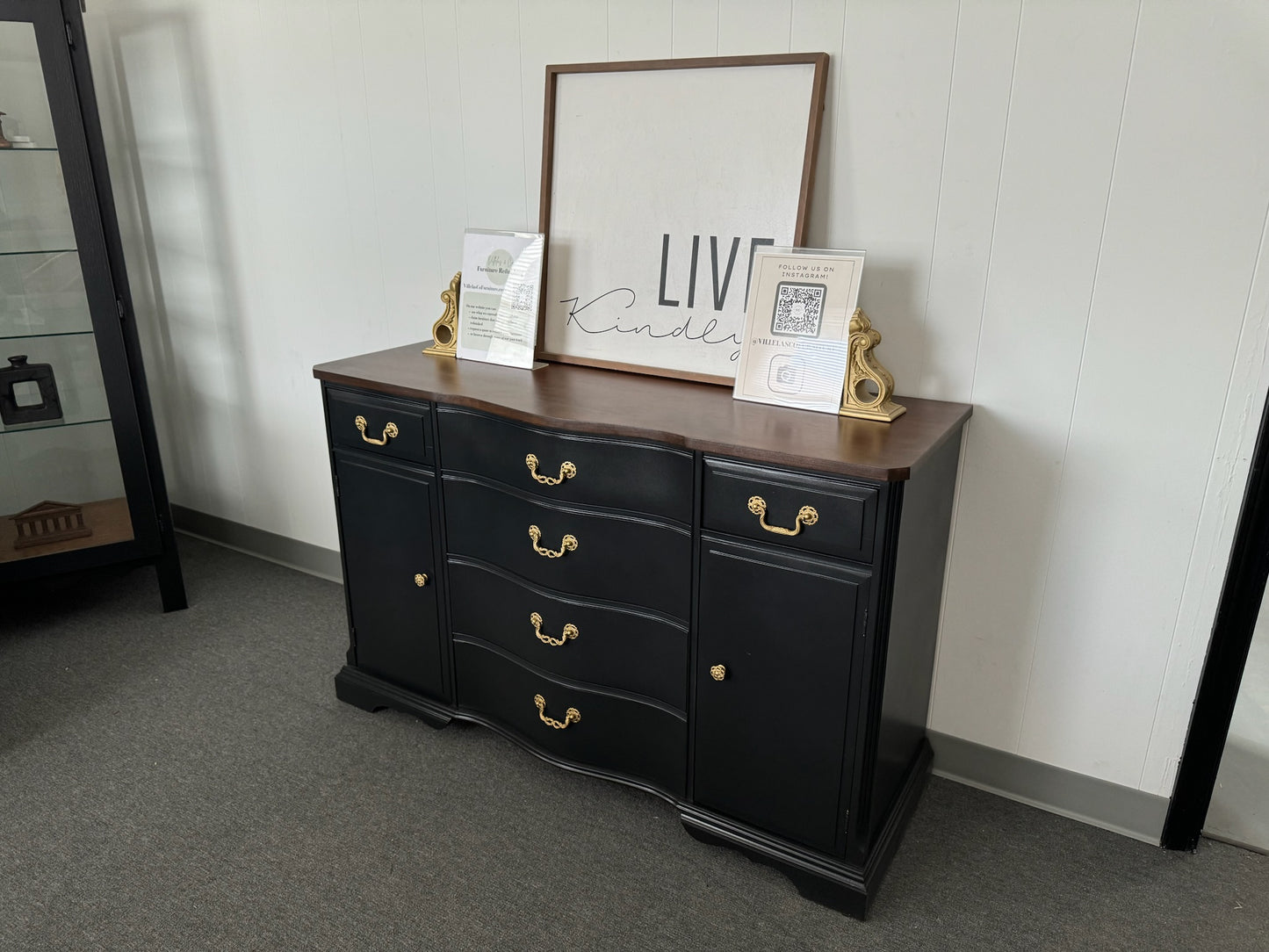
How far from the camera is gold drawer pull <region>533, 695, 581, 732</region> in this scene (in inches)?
72.4

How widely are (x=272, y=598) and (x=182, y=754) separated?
77 cm

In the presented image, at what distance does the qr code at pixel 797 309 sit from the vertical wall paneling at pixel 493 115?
29.0 inches

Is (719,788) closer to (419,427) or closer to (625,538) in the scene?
(625,538)

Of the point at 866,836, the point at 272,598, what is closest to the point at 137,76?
the point at 272,598

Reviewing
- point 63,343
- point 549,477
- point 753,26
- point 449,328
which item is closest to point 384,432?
point 449,328

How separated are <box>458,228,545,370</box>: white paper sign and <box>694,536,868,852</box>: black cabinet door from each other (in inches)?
29.0

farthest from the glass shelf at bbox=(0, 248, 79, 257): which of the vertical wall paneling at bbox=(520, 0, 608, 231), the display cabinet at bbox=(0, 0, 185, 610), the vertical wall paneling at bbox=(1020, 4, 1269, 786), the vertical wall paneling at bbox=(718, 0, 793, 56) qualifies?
the vertical wall paneling at bbox=(1020, 4, 1269, 786)

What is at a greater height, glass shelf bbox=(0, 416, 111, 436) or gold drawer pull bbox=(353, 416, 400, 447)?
gold drawer pull bbox=(353, 416, 400, 447)

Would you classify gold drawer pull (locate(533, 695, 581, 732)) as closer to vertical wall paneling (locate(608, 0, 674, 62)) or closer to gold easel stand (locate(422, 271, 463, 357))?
gold easel stand (locate(422, 271, 463, 357))

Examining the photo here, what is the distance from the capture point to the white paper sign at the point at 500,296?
6.56 feet

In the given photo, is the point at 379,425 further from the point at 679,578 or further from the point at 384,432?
the point at 679,578

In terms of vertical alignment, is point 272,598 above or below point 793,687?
below

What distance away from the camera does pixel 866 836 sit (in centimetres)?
160

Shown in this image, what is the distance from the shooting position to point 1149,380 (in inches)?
61.6
